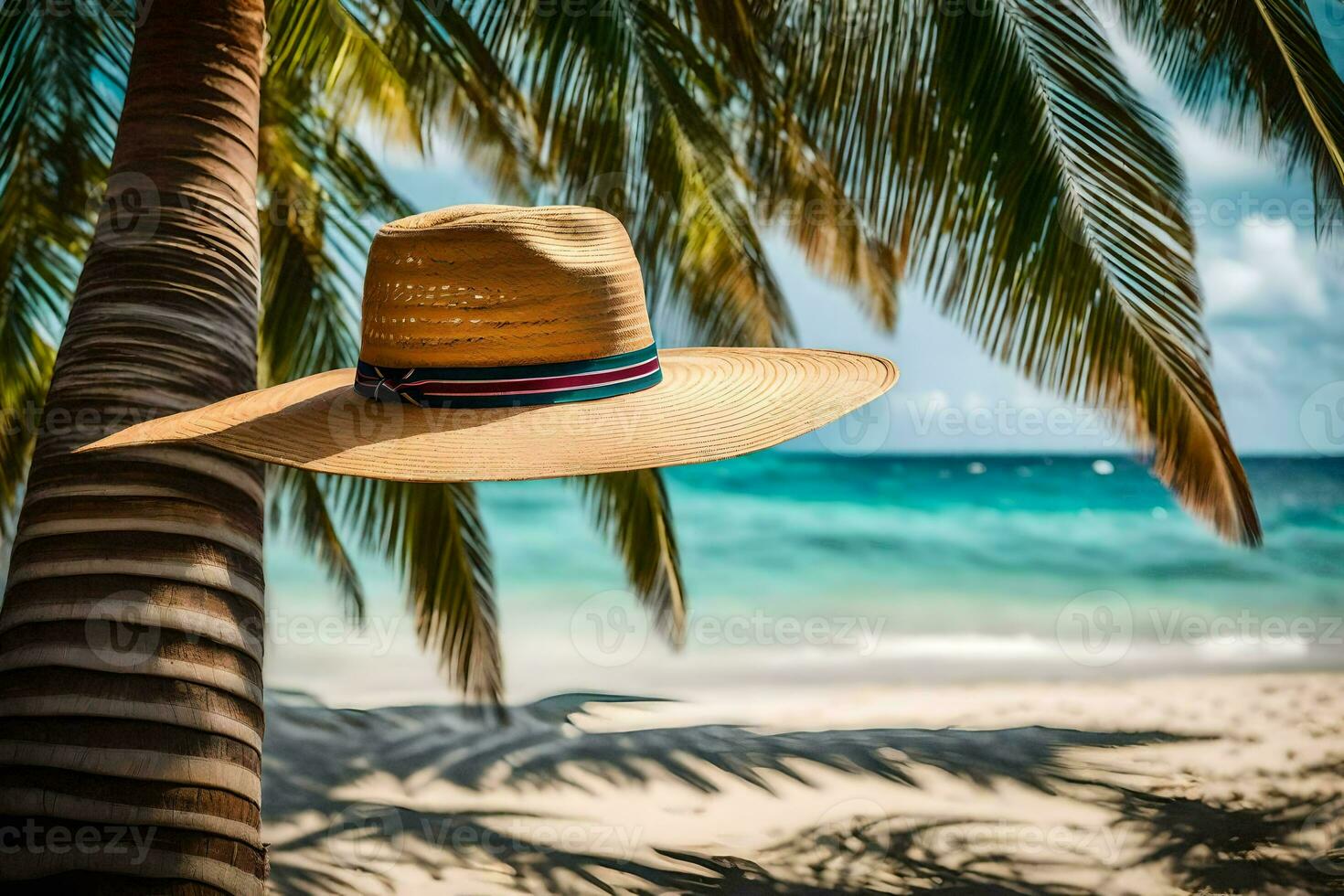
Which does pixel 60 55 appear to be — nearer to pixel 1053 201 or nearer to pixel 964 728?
pixel 1053 201

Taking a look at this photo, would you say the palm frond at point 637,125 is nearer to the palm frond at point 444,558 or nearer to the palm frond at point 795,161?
Result: the palm frond at point 795,161

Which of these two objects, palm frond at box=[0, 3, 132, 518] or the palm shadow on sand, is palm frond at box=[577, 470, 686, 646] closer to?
the palm shadow on sand

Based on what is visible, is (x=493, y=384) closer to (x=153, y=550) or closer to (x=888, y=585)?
(x=153, y=550)

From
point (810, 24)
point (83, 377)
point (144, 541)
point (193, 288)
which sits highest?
point (810, 24)

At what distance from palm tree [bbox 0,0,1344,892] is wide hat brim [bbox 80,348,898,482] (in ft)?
0.58

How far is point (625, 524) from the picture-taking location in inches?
187

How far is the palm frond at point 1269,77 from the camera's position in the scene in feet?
7.54

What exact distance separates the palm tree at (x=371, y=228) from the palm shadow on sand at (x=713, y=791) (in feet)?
4.54

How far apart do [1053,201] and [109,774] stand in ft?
6.74

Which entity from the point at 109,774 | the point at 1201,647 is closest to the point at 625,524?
the point at 109,774

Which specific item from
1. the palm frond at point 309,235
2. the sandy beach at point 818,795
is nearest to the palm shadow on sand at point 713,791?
the sandy beach at point 818,795

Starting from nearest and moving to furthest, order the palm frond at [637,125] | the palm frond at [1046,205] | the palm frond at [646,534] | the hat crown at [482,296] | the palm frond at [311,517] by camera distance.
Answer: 1. the hat crown at [482,296]
2. the palm frond at [1046,205]
3. the palm frond at [637,125]
4. the palm frond at [646,534]
5. the palm frond at [311,517]

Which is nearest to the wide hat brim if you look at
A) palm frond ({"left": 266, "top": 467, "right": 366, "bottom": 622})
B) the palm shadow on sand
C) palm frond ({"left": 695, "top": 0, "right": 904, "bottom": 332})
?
palm frond ({"left": 695, "top": 0, "right": 904, "bottom": 332})

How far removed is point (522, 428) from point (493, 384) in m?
0.12
